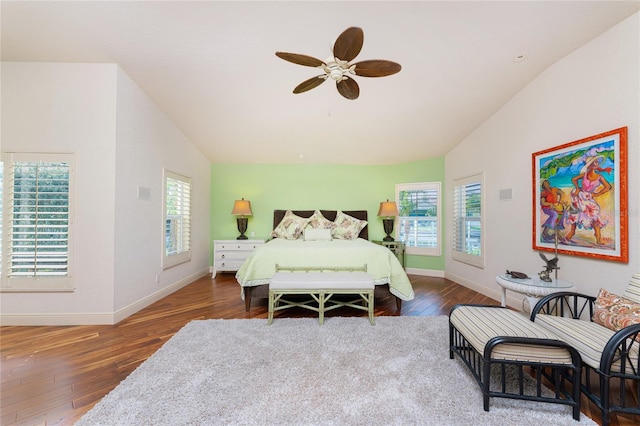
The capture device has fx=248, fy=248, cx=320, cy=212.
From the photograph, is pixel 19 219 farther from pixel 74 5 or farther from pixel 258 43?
pixel 258 43

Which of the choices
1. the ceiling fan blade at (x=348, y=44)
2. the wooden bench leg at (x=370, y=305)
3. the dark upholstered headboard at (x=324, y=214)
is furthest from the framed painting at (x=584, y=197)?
the dark upholstered headboard at (x=324, y=214)

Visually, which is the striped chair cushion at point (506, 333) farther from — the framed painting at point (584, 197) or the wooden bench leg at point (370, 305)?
the framed painting at point (584, 197)

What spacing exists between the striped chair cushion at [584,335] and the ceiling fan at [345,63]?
2.37m

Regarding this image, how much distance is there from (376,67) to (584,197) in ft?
8.21

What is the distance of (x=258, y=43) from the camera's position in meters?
2.52

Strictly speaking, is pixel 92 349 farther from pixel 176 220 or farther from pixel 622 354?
pixel 622 354

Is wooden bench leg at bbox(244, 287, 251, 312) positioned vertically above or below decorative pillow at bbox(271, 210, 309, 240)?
below

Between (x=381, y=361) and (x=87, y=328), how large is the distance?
3139 mm

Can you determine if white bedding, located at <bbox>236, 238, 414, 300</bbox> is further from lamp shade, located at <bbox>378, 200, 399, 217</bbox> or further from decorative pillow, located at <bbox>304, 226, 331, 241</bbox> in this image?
lamp shade, located at <bbox>378, 200, 399, 217</bbox>

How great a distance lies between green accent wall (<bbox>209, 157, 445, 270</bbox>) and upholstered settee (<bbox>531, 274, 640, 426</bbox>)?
3.87 meters

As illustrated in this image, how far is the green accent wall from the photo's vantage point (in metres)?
5.69

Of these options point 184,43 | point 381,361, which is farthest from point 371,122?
point 381,361

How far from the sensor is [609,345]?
1.48m

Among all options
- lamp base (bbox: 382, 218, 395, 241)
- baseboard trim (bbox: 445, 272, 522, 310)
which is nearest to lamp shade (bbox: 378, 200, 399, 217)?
lamp base (bbox: 382, 218, 395, 241)
